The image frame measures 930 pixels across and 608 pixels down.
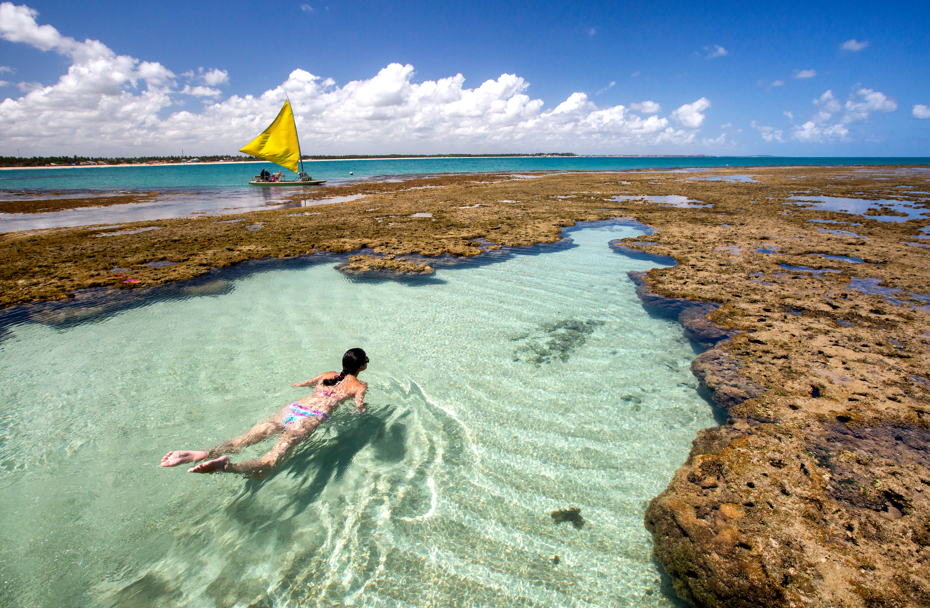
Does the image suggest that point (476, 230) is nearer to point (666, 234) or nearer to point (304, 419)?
point (666, 234)

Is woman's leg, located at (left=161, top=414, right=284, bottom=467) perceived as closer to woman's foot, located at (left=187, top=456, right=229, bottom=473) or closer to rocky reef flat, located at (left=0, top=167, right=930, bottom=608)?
woman's foot, located at (left=187, top=456, right=229, bottom=473)

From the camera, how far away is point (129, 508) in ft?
12.5

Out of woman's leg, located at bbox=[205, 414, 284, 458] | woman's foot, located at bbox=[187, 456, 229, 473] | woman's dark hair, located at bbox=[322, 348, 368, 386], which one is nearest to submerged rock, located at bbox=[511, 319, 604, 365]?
woman's dark hair, located at bbox=[322, 348, 368, 386]

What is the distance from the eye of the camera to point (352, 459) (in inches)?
178

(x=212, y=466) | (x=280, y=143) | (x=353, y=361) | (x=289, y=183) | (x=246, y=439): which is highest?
(x=280, y=143)

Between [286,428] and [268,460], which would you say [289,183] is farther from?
[268,460]

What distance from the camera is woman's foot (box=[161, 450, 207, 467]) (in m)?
3.43

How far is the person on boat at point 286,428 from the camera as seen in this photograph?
11.9 feet

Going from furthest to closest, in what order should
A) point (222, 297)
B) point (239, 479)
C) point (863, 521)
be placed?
point (222, 297), point (239, 479), point (863, 521)

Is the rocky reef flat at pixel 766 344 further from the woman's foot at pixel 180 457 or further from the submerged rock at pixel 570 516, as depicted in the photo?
the woman's foot at pixel 180 457

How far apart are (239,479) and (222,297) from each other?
6456 mm

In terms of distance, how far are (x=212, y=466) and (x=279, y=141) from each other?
102 feet

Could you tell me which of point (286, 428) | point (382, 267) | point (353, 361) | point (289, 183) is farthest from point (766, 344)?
point (289, 183)

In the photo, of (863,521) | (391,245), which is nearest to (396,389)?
(863,521)
